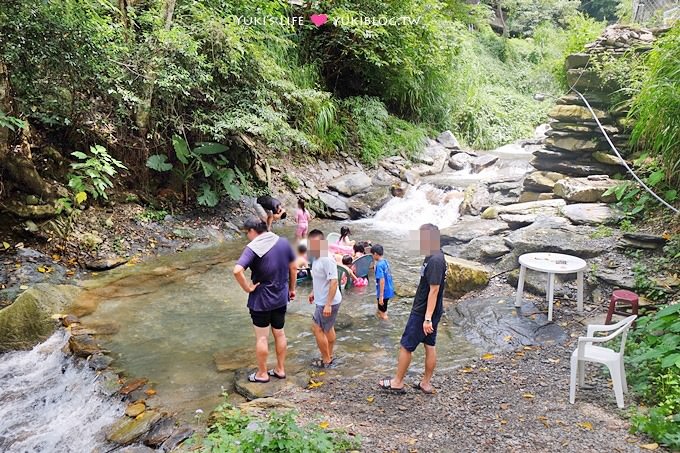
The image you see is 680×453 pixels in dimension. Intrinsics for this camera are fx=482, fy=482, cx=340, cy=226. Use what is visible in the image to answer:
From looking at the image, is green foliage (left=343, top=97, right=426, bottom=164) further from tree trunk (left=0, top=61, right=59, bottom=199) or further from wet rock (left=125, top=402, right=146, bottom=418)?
wet rock (left=125, top=402, right=146, bottom=418)

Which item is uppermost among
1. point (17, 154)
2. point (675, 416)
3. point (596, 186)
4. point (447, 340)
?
point (17, 154)

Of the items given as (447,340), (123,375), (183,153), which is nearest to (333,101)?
(183,153)

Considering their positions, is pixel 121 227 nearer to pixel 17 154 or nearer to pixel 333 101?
pixel 17 154

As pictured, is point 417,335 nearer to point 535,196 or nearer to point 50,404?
point 50,404

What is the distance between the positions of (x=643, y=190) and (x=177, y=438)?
23.9 ft


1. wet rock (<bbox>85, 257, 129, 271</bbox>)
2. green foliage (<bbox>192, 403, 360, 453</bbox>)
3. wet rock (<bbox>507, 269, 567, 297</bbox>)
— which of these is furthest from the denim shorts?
wet rock (<bbox>85, 257, 129, 271</bbox>)

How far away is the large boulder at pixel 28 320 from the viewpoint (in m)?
5.50

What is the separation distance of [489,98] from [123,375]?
20.0m

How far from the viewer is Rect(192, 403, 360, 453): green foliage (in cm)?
309

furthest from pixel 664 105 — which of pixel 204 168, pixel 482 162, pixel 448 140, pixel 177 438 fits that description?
pixel 448 140

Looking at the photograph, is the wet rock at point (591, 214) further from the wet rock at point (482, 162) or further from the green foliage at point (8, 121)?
the green foliage at point (8, 121)

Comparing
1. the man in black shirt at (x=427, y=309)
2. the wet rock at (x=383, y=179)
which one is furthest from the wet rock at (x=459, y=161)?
the man in black shirt at (x=427, y=309)

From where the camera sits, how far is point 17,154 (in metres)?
7.42

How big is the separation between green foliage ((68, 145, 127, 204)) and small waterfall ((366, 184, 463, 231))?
20.1 feet
